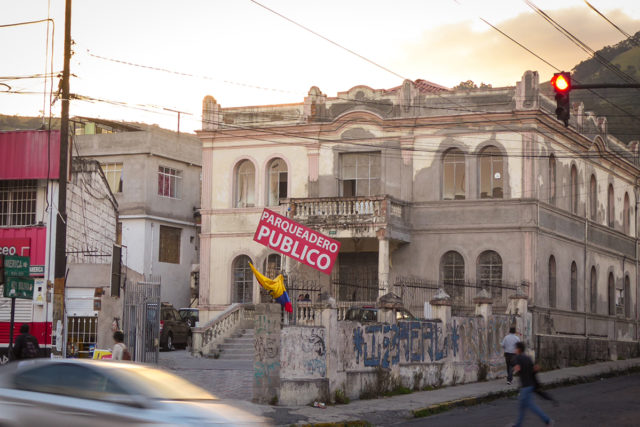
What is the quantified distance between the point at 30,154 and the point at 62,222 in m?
11.6

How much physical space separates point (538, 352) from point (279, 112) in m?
13.7

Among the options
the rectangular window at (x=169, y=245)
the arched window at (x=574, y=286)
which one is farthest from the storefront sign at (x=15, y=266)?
the rectangular window at (x=169, y=245)

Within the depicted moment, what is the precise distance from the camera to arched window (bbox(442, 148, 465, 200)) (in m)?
36.9

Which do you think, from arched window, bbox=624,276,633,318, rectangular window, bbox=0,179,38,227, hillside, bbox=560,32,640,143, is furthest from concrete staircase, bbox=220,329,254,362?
hillside, bbox=560,32,640,143

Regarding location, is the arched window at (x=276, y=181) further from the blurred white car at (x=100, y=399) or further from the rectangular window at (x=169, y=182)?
the blurred white car at (x=100, y=399)

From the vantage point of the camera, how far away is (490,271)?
3609cm

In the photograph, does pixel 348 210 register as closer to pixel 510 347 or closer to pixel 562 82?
pixel 510 347

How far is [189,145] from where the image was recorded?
5150 cm

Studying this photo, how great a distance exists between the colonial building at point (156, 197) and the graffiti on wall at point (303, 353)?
27541 millimetres

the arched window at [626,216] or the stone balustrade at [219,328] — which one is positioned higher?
the arched window at [626,216]

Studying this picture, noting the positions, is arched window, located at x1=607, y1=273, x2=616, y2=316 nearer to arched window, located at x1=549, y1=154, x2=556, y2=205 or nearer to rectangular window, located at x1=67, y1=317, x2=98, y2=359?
arched window, located at x1=549, y1=154, x2=556, y2=205

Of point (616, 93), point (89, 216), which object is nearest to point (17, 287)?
point (89, 216)

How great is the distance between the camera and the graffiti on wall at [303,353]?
19688 millimetres

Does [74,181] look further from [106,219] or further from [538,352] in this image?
[538,352]
